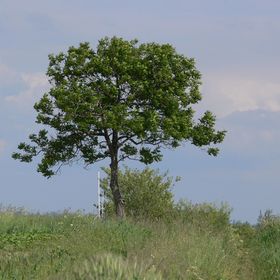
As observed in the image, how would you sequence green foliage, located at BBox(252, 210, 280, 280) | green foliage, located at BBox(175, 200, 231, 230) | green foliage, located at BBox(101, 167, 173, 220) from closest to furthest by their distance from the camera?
green foliage, located at BBox(252, 210, 280, 280)
green foliage, located at BBox(175, 200, 231, 230)
green foliage, located at BBox(101, 167, 173, 220)

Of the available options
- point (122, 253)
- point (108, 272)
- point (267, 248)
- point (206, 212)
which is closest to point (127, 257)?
point (122, 253)

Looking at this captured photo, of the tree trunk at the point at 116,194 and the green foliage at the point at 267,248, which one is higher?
the tree trunk at the point at 116,194

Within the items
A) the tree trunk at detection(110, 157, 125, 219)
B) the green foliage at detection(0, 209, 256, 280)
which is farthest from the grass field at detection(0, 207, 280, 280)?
the tree trunk at detection(110, 157, 125, 219)

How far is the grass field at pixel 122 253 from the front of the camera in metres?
9.77

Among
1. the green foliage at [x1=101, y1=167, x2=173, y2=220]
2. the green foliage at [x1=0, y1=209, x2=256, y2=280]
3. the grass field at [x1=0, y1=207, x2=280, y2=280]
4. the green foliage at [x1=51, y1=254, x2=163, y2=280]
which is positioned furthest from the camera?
the green foliage at [x1=101, y1=167, x2=173, y2=220]

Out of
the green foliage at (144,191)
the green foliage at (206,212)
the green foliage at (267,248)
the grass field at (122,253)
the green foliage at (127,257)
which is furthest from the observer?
the green foliage at (144,191)

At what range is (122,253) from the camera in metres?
13.6

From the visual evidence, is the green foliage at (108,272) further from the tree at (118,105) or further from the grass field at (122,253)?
the tree at (118,105)

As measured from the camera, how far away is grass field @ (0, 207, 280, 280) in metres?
9.77

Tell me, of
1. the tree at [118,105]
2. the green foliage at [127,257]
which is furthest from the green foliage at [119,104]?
the green foliage at [127,257]

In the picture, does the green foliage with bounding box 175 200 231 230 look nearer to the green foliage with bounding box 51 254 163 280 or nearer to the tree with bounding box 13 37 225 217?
the tree with bounding box 13 37 225 217

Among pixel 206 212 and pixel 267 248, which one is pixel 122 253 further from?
pixel 206 212

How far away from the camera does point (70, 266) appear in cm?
1088

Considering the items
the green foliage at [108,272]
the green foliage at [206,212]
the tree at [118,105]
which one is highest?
the tree at [118,105]
